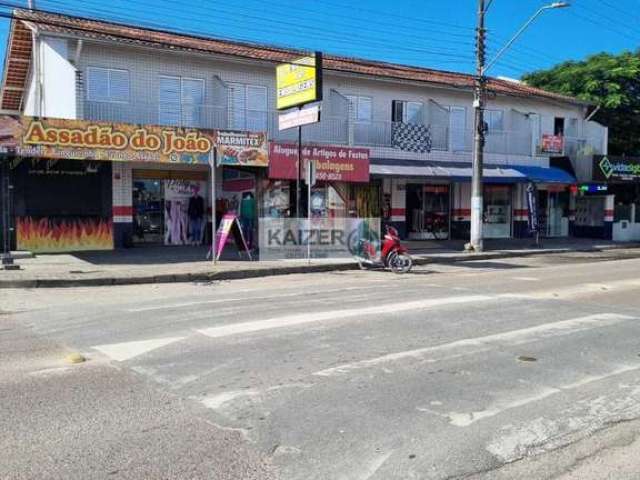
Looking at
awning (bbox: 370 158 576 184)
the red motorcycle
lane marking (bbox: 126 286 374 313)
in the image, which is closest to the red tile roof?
awning (bbox: 370 158 576 184)

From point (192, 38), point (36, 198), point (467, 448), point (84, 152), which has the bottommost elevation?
point (467, 448)

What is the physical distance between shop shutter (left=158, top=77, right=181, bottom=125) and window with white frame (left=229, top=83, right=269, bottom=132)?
177 cm

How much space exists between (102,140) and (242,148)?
400 centimetres

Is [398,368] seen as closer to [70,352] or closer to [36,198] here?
[70,352]

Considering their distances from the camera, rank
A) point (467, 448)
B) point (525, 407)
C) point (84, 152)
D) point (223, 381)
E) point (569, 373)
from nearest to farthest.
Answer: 1. point (467, 448)
2. point (525, 407)
3. point (223, 381)
4. point (569, 373)
5. point (84, 152)

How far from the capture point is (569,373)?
6.32m

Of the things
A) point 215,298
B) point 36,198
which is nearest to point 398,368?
point 215,298

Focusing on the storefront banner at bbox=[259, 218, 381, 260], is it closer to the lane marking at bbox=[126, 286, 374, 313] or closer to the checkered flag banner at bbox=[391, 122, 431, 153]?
the lane marking at bbox=[126, 286, 374, 313]

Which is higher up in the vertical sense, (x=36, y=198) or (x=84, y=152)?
(x=84, y=152)

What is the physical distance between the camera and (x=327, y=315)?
923cm

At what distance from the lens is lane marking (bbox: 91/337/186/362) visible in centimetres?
677

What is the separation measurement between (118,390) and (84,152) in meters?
12.3

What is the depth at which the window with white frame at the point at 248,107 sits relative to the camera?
21.7 metres

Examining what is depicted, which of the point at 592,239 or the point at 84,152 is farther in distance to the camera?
the point at 592,239
